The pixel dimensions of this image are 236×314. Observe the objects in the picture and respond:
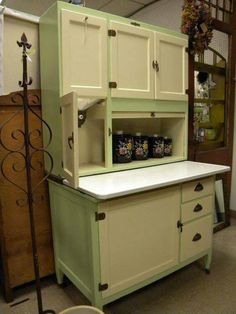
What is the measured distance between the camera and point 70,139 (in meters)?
1.40

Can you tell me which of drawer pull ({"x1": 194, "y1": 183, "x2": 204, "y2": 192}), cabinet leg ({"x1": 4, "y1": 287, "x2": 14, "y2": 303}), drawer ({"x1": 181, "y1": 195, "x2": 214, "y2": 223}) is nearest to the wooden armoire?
cabinet leg ({"x1": 4, "y1": 287, "x2": 14, "y2": 303})

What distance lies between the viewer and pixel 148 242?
5.49 feet

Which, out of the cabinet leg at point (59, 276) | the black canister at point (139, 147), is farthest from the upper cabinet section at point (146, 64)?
the cabinet leg at point (59, 276)

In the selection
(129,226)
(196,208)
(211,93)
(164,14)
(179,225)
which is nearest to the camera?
(129,226)

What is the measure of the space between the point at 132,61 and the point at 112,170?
763mm

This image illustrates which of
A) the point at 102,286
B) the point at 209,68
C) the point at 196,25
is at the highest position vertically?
the point at 196,25

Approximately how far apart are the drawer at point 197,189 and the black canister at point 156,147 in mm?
433

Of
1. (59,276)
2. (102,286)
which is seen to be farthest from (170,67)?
(59,276)

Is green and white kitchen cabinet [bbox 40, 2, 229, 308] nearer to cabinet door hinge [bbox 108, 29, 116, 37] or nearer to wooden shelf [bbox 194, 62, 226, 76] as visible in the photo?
cabinet door hinge [bbox 108, 29, 116, 37]

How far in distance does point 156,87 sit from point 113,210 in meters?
1.01

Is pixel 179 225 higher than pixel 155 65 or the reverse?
the reverse

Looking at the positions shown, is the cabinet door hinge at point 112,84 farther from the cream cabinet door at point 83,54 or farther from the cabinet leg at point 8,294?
the cabinet leg at point 8,294

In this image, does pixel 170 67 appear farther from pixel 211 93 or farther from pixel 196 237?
pixel 196 237

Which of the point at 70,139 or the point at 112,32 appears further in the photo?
the point at 112,32
